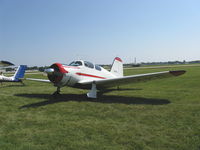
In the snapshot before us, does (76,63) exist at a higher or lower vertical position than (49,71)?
higher

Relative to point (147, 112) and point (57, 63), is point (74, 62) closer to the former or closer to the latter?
point (57, 63)

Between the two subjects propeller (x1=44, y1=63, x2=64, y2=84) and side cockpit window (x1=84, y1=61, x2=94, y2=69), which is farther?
side cockpit window (x1=84, y1=61, x2=94, y2=69)

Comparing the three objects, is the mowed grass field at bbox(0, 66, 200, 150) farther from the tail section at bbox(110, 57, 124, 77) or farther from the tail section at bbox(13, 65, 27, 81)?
the tail section at bbox(13, 65, 27, 81)

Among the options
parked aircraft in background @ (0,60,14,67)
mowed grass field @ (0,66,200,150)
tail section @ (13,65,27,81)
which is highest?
parked aircraft in background @ (0,60,14,67)

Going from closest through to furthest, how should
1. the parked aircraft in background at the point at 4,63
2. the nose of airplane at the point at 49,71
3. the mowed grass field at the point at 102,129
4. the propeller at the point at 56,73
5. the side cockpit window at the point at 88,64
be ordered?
1. the mowed grass field at the point at 102,129
2. the nose of airplane at the point at 49,71
3. the propeller at the point at 56,73
4. the side cockpit window at the point at 88,64
5. the parked aircraft in background at the point at 4,63

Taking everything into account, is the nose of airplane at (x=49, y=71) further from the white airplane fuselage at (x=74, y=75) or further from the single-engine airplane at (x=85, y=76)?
the white airplane fuselage at (x=74, y=75)

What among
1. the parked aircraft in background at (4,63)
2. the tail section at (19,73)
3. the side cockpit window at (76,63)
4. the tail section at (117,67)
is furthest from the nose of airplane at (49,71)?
the parked aircraft in background at (4,63)

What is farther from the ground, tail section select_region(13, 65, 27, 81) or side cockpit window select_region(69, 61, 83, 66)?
side cockpit window select_region(69, 61, 83, 66)

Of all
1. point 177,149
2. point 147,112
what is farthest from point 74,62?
point 177,149

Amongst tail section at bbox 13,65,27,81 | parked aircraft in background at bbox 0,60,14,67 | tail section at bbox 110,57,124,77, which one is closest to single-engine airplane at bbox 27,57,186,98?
tail section at bbox 110,57,124,77

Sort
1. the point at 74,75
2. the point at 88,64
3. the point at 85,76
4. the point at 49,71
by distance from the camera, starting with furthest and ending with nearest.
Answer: the point at 88,64 → the point at 85,76 → the point at 74,75 → the point at 49,71

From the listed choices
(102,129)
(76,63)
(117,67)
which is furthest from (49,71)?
(117,67)

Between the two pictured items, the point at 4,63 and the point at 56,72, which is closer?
the point at 56,72

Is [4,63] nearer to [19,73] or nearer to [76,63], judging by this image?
[19,73]
